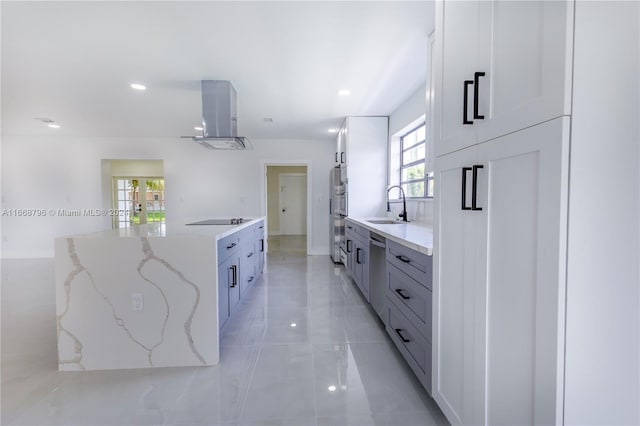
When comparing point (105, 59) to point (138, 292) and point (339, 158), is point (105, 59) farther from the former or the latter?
point (339, 158)

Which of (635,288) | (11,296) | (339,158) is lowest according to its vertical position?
(11,296)

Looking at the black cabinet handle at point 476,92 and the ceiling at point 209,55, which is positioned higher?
the ceiling at point 209,55

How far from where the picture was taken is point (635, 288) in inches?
28.0

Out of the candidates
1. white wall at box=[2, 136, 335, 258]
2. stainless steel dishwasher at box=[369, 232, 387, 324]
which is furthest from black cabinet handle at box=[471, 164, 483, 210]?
white wall at box=[2, 136, 335, 258]

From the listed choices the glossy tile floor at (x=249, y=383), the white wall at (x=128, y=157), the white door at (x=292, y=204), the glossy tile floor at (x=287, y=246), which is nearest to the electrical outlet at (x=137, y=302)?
the glossy tile floor at (x=249, y=383)

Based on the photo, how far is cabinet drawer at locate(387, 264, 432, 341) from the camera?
149cm

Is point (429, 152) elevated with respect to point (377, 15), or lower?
lower

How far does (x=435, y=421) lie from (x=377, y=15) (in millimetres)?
2512

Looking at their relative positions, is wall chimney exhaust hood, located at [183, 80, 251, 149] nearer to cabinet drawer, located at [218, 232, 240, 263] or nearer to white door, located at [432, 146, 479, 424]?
cabinet drawer, located at [218, 232, 240, 263]

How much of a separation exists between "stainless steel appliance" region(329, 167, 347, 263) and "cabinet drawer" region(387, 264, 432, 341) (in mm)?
2345

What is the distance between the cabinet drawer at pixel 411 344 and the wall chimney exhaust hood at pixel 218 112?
247 centimetres

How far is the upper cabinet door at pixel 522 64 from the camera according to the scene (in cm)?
70

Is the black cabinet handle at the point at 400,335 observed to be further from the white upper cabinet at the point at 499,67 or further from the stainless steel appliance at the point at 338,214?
the stainless steel appliance at the point at 338,214

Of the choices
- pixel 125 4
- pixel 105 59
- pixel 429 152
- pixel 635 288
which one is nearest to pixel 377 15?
pixel 429 152
